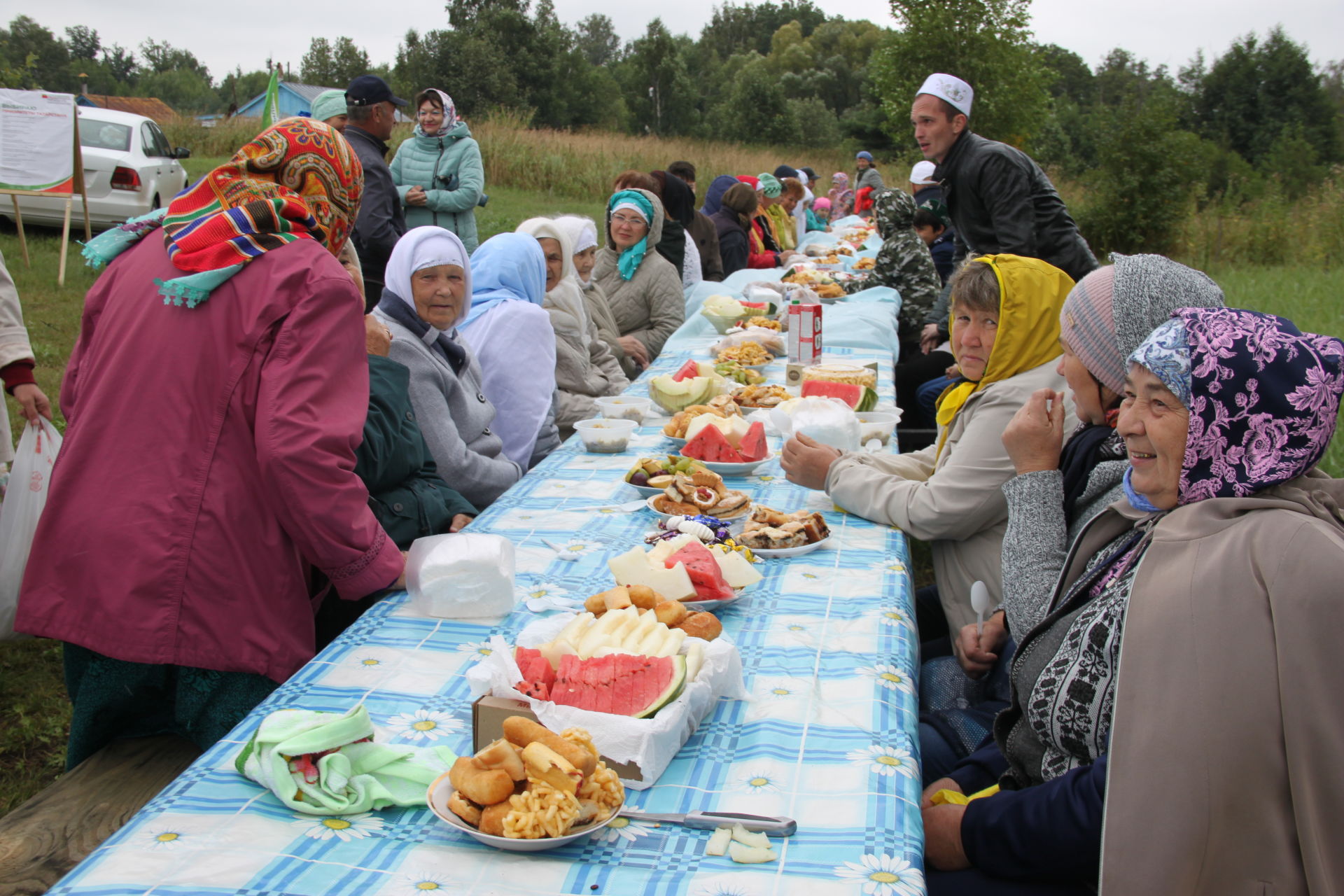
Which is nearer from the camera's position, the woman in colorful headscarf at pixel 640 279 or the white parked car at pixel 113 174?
the woman in colorful headscarf at pixel 640 279

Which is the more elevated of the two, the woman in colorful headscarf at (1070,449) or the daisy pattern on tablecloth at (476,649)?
the woman in colorful headscarf at (1070,449)

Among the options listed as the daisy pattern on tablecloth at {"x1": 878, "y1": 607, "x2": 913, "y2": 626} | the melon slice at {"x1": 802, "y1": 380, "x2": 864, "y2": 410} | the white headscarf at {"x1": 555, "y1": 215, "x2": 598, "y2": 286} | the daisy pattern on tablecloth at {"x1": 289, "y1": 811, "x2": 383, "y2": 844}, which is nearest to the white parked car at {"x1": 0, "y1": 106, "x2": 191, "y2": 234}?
the white headscarf at {"x1": 555, "y1": 215, "x2": 598, "y2": 286}

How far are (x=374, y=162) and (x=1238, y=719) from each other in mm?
5585

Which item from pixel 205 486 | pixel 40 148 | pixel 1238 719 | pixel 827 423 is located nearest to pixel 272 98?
pixel 205 486

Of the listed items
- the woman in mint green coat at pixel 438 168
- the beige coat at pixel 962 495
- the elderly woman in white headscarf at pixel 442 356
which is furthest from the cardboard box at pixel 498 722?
the woman in mint green coat at pixel 438 168

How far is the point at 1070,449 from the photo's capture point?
2295mm

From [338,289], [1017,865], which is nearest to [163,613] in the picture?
[338,289]

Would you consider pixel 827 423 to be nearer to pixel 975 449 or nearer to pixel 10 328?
pixel 975 449

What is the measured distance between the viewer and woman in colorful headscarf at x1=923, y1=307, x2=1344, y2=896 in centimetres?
133

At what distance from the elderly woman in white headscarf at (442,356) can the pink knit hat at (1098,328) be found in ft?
6.55

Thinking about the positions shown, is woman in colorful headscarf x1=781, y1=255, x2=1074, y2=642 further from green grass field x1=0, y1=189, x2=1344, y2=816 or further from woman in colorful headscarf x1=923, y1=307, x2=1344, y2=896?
green grass field x1=0, y1=189, x2=1344, y2=816

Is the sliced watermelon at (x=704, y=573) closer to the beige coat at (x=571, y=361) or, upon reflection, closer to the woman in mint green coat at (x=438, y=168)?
the beige coat at (x=571, y=361)

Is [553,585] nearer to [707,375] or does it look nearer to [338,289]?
[338,289]

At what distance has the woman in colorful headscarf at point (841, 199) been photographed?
18.8 metres
